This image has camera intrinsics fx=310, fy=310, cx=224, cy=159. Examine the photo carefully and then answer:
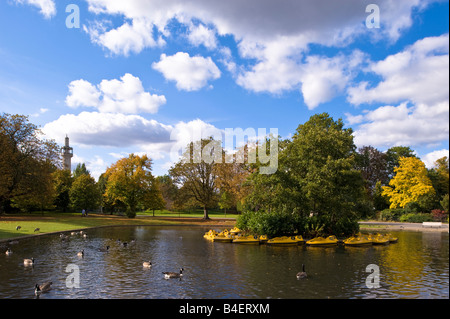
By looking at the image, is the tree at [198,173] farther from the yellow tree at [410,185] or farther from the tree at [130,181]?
the yellow tree at [410,185]

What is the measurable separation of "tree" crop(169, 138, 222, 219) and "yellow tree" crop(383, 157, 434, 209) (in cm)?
3595

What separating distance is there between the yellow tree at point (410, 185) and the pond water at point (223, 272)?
32.0 m

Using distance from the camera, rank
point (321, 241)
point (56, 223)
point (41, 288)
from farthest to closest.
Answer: point (56, 223), point (321, 241), point (41, 288)

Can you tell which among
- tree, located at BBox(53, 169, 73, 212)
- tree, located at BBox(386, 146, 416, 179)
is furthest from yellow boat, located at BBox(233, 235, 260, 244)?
tree, located at BBox(386, 146, 416, 179)

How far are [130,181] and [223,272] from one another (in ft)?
154

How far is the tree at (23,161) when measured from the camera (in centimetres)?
4712

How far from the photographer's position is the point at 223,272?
17391 millimetres

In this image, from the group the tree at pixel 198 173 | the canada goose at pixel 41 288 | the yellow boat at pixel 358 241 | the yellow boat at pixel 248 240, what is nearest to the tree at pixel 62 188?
the tree at pixel 198 173

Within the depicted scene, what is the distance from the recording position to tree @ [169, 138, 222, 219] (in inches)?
2566

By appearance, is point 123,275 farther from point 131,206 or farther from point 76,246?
point 131,206

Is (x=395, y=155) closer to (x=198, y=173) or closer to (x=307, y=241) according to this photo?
(x=198, y=173)

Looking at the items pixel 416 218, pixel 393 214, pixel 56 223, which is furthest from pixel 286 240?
pixel 393 214

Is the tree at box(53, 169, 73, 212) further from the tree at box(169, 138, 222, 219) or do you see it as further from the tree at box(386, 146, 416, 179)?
the tree at box(386, 146, 416, 179)

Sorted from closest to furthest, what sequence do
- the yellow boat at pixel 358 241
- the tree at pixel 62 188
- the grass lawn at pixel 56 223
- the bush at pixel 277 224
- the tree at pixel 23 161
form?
→ the yellow boat at pixel 358 241, the bush at pixel 277 224, the grass lawn at pixel 56 223, the tree at pixel 23 161, the tree at pixel 62 188
